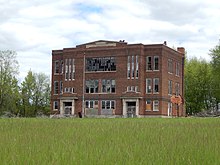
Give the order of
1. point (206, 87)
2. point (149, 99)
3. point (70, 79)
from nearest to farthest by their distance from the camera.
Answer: point (149, 99) < point (70, 79) < point (206, 87)

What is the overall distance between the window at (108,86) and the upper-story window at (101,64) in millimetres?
2066

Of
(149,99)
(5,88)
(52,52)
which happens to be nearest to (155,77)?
(149,99)

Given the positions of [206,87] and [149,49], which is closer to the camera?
[149,49]

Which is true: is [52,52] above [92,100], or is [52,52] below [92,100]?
above

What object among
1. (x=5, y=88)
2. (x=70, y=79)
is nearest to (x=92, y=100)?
(x=70, y=79)

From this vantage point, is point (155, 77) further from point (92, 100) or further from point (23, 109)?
point (23, 109)

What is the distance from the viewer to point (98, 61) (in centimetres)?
7625

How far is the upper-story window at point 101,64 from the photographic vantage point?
247 feet

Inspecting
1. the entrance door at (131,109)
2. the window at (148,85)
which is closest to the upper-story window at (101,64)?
the window at (148,85)

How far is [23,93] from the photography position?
3866 inches

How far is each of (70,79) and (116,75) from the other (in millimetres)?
7983

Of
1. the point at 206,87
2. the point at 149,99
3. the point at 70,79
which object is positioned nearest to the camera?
the point at 149,99

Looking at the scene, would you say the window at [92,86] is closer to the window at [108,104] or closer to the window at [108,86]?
the window at [108,86]

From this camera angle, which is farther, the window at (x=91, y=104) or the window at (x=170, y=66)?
the window at (x=170, y=66)
